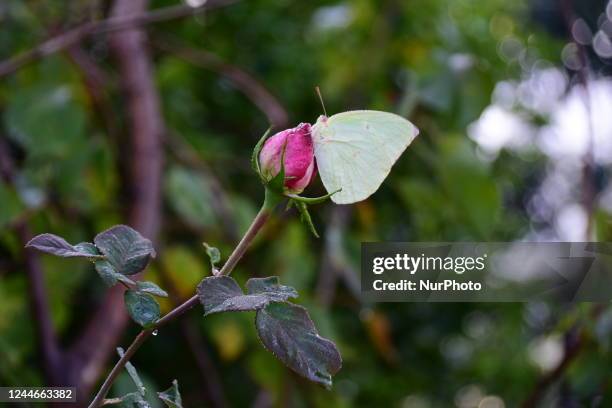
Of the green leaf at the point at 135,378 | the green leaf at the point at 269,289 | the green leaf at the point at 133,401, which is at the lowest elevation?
the green leaf at the point at 133,401

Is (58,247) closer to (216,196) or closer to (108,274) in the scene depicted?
(108,274)

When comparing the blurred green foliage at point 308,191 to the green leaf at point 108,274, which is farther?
the blurred green foliage at point 308,191

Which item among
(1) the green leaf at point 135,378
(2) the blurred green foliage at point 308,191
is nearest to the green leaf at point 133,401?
(1) the green leaf at point 135,378

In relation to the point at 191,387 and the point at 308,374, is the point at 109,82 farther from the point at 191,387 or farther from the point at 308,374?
the point at 308,374

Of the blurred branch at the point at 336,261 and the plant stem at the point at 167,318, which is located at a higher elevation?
the plant stem at the point at 167,318

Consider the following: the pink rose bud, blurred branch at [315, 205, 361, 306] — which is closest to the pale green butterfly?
the pink rose bud

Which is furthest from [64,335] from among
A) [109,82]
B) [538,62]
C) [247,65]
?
[538,62]

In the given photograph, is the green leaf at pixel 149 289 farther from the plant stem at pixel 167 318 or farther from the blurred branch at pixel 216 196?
the blurred branch at pixel 216 196
